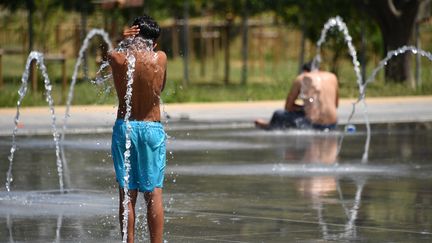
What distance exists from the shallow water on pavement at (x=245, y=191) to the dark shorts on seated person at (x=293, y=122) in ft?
2.52

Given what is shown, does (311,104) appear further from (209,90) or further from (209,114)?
(209,90)

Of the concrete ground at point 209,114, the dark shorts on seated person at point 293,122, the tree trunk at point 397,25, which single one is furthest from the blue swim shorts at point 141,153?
the tree trunk at point 397,25

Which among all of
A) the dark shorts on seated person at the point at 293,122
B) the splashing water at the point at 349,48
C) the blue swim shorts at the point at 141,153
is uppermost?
the splashing water at the point at 349,48

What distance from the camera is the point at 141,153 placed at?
9344mm

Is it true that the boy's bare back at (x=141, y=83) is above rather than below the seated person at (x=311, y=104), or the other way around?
above

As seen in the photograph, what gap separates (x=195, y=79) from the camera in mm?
38219

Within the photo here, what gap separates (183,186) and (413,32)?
65.2 ft

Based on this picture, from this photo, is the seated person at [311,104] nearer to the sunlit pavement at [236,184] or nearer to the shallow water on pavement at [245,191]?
the sunlit pavement at [236,184]

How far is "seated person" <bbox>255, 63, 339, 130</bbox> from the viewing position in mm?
22172

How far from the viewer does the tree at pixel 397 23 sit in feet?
108

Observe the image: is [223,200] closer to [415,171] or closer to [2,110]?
[415,171]

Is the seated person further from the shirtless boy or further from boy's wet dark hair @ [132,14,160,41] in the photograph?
the shirtless boy

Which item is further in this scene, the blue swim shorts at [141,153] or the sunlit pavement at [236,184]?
the sunlit pavement at [236,184]

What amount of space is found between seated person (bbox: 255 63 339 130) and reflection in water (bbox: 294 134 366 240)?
1.68 feet
